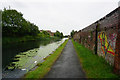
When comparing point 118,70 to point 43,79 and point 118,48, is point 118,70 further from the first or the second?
point 43,79

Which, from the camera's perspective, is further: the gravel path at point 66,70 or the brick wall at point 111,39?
the gravel path at point 66,70

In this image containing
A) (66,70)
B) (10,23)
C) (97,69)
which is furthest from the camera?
(10,23)

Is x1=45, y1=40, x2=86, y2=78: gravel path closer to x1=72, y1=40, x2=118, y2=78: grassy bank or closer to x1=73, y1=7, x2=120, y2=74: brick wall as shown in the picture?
x1=72, y1=40, x2=118, y2=78: grassy bank

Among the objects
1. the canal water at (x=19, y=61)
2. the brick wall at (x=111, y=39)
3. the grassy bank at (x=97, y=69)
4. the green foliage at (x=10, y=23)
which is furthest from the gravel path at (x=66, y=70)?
the green foliage at (x=10, y=23)

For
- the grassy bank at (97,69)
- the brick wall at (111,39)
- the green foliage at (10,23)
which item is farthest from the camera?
the green foliage at (10,23)

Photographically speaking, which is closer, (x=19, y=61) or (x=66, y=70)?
(x=66, y=70)

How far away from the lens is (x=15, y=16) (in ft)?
103

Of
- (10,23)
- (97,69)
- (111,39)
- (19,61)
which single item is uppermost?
(10,23)

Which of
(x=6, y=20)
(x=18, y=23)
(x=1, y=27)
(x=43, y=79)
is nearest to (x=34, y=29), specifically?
(x=18, y=23)

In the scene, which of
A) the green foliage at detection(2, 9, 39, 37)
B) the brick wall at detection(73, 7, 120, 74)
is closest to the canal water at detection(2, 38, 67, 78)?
the brick wall at detection(73, 7, 120, 74)

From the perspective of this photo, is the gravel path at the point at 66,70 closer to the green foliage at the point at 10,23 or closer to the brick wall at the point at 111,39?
the brick wall at the point at 111,39

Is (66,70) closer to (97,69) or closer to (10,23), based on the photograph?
(97,69)

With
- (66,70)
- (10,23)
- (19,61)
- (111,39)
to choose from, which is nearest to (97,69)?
(66,70)

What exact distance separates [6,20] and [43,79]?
108ft
